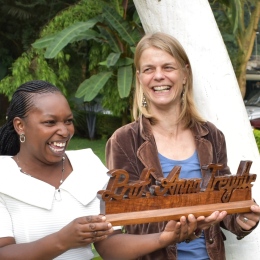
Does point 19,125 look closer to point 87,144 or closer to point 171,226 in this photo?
point 171,226

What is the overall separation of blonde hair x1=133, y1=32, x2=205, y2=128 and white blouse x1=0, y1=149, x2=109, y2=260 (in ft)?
1.94

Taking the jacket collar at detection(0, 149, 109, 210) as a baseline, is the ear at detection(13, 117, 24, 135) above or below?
above

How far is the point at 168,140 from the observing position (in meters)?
2.32

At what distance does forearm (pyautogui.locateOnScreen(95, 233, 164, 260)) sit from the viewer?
1.86 m

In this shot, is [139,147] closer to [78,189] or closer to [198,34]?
[78,189]

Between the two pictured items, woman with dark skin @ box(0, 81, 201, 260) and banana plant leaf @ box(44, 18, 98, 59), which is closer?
woman with dark skin @ box(0, 81, 201, 260)

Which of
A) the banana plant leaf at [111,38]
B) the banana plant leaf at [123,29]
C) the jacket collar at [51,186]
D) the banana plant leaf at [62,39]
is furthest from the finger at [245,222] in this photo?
the banana plant leaf at [111,38]

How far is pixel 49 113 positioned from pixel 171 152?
2.09 ft

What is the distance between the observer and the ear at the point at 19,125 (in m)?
1.88

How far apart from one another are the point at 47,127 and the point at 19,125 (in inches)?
5.1

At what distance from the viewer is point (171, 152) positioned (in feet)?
7.47

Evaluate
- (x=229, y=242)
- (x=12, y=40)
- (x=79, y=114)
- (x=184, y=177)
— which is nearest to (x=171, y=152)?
(x=184, y=177)

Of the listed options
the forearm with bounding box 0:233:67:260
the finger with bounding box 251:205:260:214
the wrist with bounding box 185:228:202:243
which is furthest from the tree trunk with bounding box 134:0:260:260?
the forearm with bounding box 0:233:67:260

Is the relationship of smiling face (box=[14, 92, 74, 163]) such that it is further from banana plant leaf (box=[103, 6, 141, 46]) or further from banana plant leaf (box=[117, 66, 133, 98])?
banana plant leaf (box=[103, 6, 141, 46])
